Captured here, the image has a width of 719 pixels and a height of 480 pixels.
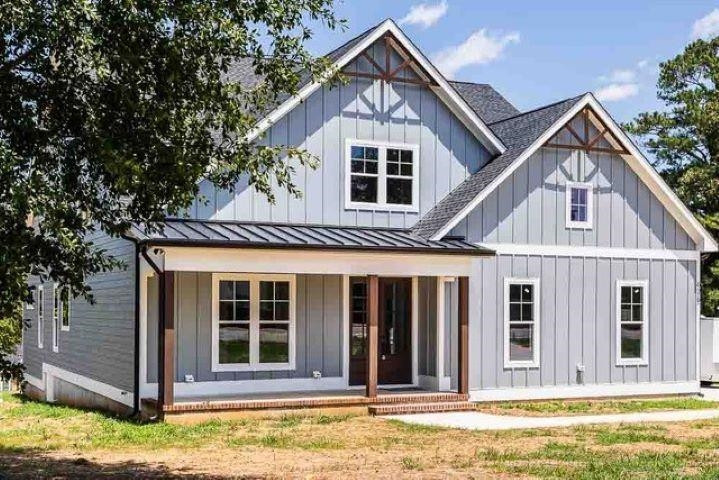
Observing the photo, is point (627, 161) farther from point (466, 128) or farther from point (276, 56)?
point (276, 56)

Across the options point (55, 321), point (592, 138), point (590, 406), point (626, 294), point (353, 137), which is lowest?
point (590, 406)

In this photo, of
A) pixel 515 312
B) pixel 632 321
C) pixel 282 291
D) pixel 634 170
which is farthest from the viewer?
pixel 634 170

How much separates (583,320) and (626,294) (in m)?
1.34

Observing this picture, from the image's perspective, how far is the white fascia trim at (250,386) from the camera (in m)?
17.8

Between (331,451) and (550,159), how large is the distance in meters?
9.68

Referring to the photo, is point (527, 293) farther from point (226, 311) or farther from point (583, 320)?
point (226, 311)

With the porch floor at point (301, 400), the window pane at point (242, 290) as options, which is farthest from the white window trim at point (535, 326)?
the window pane at point (242, 290)

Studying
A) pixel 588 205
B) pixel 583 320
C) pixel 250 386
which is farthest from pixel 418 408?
pixel 588 205

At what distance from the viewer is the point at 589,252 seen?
833 inches


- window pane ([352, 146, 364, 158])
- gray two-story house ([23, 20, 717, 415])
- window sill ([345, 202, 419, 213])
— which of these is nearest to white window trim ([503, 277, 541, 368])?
gray two-story house ([23, 20, 717, 415])

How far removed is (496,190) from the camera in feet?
66.2

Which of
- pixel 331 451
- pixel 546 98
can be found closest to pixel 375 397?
pixel 331 451

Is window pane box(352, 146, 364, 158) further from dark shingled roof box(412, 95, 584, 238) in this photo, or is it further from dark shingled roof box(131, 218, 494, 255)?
dark shingled roof box(412, 95, 584, 238)

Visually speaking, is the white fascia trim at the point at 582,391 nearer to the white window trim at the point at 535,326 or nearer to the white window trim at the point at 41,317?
the white window trim at the point at 535,326
